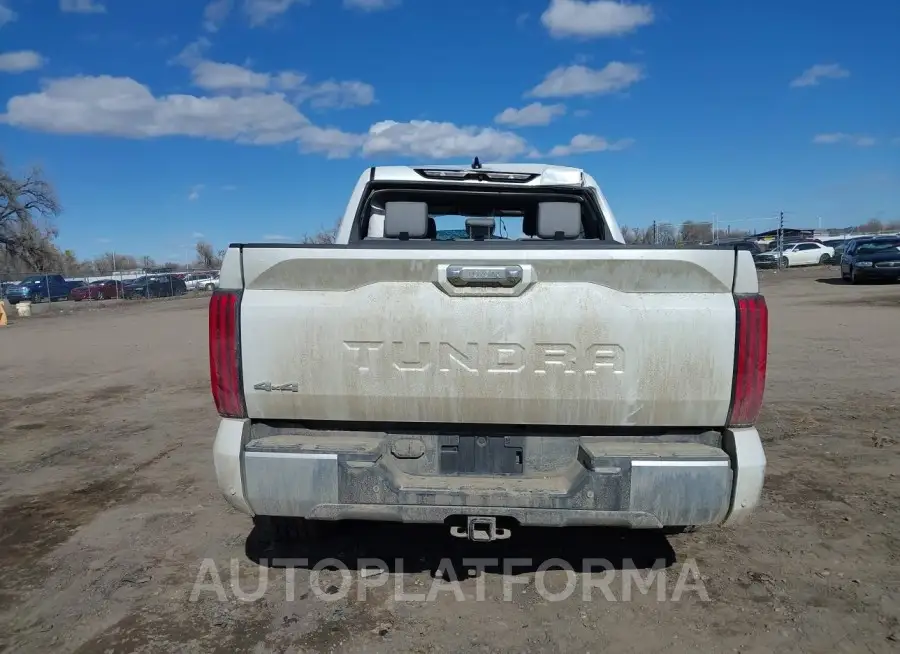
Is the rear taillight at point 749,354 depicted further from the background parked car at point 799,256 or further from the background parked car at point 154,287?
the background parked car at point 154,287

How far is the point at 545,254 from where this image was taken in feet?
8.80

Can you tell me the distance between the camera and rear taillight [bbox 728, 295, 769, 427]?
8.55 feet

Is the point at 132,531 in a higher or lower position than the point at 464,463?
lower

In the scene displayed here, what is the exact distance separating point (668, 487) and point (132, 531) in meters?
3.26

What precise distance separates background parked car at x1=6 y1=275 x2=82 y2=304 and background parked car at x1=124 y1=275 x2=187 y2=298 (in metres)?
3.50

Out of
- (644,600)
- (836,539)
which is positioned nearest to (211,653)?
(644,600)

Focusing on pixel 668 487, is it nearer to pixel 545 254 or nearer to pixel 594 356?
pixel 594 356

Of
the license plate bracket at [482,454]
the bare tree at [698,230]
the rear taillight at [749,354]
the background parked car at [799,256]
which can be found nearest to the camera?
the rear taillight at [749,354]

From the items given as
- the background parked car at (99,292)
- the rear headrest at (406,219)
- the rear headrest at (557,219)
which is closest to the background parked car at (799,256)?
the rear headrest at (557,219)

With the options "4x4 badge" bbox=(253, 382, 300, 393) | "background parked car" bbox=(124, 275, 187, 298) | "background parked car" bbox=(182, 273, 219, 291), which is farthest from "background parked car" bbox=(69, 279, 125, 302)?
"4x4 badge" bbox=(253, 382, 300, 393)

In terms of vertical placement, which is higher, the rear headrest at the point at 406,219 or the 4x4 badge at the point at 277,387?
the rear headrest at the point at 406,219

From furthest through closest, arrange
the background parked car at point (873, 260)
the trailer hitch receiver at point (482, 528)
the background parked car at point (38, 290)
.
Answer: the background parked car at point (38, 290) < the background parked car at point (873, 260) < the trailer hitch receiver at point (482, 528)

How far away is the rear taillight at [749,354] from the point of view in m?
2.61

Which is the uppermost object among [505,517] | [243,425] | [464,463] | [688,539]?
[243,425]
